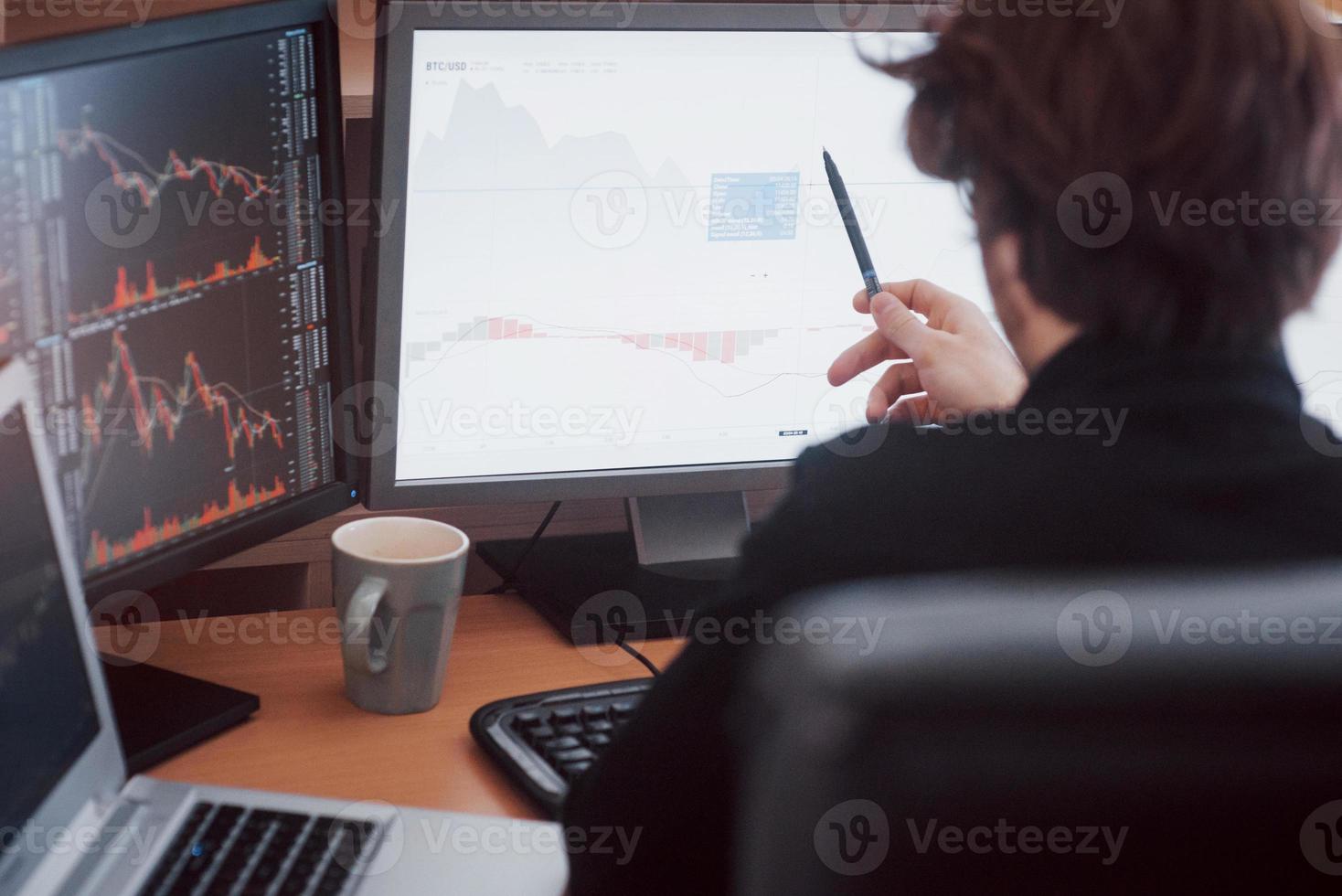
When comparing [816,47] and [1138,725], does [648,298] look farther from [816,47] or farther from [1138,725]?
[1138,725]

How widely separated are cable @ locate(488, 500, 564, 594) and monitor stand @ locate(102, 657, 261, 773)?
262mm

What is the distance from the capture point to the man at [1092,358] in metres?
0.50

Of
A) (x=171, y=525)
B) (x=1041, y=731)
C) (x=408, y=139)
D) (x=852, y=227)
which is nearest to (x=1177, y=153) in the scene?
(x=1041, y=731)

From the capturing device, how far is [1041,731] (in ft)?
1.30

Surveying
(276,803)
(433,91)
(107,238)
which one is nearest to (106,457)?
(107,238)

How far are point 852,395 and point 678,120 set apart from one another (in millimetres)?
288

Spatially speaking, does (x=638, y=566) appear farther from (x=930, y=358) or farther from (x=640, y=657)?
(x=930, y=358)

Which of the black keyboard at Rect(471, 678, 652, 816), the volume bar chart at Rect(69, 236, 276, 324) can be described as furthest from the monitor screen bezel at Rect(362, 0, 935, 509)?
the black keyboard at Rect(471, 678, 652, 816)

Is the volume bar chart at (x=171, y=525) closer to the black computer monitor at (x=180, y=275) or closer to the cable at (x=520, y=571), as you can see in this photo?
the black computer monitor at (x=180, y=275)

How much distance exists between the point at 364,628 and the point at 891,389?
0.49 metres

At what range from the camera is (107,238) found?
817 mm

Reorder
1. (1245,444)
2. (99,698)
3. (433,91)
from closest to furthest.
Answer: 1. (1245,444)
2. (99,698)
3. (433,91)

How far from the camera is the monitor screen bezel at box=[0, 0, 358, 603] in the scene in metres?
0.77

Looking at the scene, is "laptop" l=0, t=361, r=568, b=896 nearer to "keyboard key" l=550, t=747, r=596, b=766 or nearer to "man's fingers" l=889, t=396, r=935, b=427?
"keyboard key" l=550, t=747, r=596, b=766
